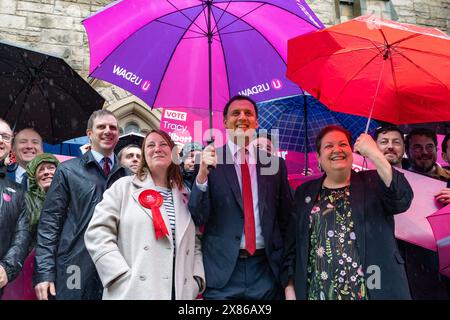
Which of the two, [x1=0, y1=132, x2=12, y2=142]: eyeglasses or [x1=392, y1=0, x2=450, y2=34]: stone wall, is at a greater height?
[x1=392, y1=0, x2=450, y2=34]: stone wall

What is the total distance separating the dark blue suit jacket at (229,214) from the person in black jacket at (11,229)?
3.48ft

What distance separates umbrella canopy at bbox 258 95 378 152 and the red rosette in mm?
2131

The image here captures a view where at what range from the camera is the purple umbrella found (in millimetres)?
3529

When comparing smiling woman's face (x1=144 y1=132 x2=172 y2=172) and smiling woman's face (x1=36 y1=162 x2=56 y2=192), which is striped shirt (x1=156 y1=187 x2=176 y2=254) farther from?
smiling woman's face (x1=36 y1=162 x2=56 y2=192)

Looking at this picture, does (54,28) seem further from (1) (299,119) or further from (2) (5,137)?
(2) (5,137)

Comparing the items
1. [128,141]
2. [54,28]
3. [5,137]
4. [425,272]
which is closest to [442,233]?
[425,272]

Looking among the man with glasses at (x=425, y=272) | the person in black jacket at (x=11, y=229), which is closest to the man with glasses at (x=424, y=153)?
the man with glasses at (x=425, y=272)

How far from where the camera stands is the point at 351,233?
8.30 ft

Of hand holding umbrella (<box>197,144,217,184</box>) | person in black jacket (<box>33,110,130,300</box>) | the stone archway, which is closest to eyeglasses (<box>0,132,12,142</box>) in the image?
person in black jacket (<box>33,110,130,300</box>)

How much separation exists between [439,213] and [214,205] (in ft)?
4.00

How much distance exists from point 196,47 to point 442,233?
2.21 metres

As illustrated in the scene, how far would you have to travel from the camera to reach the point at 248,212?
274 centimetres

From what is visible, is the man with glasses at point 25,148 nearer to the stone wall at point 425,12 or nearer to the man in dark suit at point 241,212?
the man in dark suit at point 241,212
